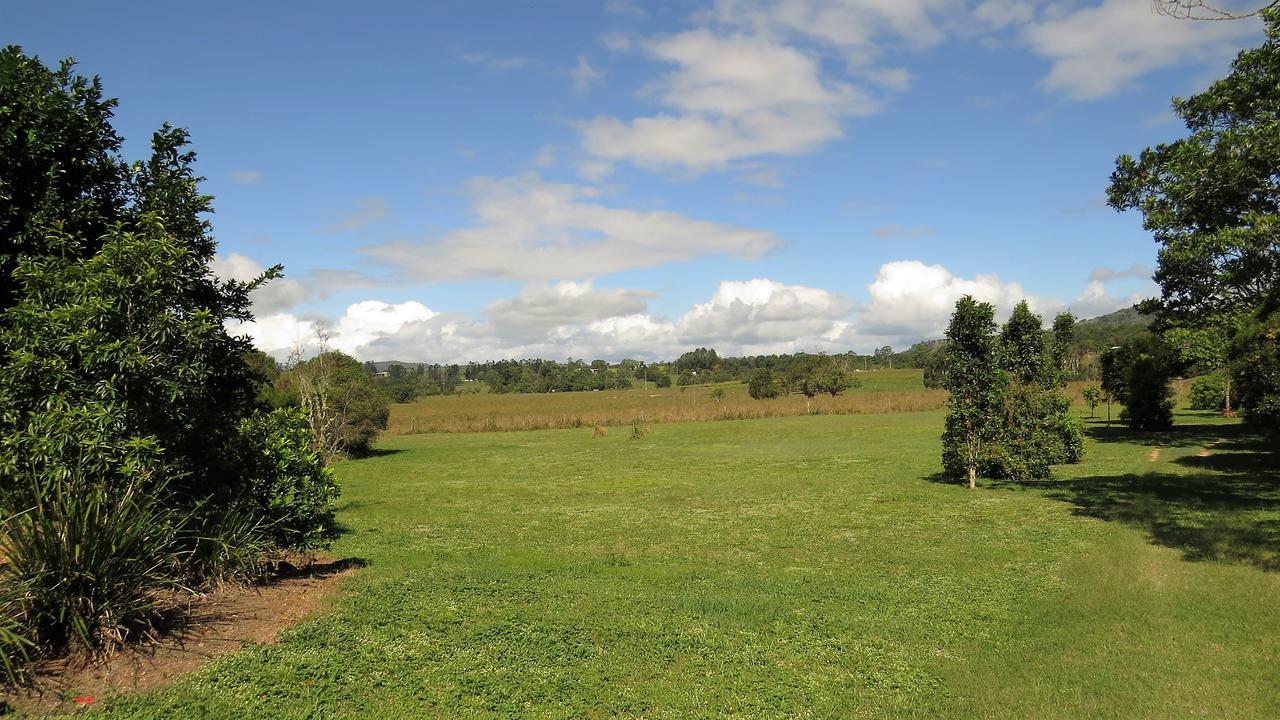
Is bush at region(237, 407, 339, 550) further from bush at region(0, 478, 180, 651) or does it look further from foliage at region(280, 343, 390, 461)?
foliage at region(280, 343, 390, 461)

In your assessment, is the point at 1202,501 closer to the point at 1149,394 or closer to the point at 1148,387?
the point at 1149,394

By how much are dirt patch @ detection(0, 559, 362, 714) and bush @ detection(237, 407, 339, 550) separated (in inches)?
22.1

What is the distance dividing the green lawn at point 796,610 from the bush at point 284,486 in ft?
3.00

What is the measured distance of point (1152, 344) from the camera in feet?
98.0

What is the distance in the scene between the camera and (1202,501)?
13.7 m

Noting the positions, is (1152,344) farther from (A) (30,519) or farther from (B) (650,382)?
(B) (650,382)

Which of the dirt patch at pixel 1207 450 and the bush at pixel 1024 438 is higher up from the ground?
the bush at pixel 1024 438

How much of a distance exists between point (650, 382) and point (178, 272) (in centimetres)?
12848

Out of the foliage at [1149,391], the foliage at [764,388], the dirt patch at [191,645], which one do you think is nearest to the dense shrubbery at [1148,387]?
the foliage at [1149,391]

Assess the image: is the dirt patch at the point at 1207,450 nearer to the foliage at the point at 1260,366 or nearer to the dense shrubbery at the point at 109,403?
the foliage at the point at 1260,366

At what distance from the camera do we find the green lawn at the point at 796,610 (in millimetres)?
5156

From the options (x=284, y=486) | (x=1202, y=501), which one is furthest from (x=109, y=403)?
(x=1202, y=501)

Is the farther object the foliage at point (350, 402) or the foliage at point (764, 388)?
the foliage at point (764, 388)

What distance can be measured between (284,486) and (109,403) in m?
2.42
